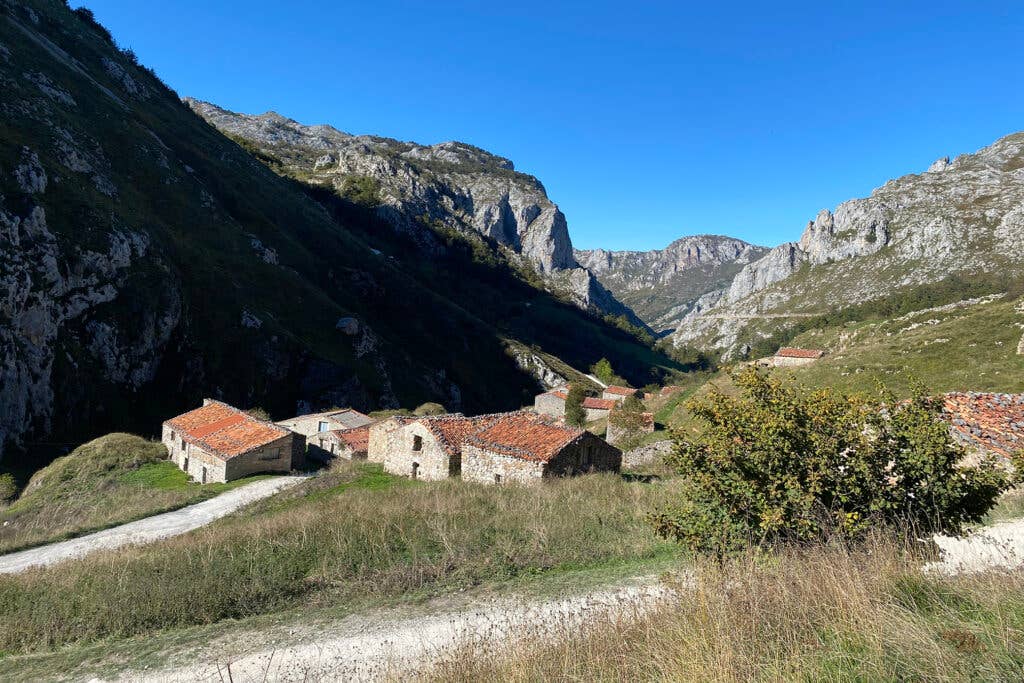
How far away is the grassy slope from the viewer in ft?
66.2

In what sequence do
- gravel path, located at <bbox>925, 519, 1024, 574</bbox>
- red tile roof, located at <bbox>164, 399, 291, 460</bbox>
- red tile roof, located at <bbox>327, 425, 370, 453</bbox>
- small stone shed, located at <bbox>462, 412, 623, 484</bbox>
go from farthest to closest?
red tile roof, located at <bbox>327, 425, 370, 453</bbox> < red tile roof, located at <bbox>164, 399, 291, 460</bbox> < small stone shed, located at <bbox>462, 412, 623, 484</bbox> < gravel path, located at <bbox>925, 519, 1024, 574</bbox>

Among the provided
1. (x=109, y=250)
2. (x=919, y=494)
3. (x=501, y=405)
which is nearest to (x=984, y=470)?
(x=919, y=494)

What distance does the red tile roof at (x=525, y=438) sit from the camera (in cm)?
2020

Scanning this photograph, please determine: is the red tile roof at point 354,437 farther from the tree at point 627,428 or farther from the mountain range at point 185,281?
the mountain range at point 185,281

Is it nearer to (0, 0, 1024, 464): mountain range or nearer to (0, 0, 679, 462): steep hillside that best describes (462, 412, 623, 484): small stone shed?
(0, 0, 679, 462): steep hillside

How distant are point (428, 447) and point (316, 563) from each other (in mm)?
14701

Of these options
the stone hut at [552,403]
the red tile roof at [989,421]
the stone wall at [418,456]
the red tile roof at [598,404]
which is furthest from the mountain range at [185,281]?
the red tile roof at [989,421]

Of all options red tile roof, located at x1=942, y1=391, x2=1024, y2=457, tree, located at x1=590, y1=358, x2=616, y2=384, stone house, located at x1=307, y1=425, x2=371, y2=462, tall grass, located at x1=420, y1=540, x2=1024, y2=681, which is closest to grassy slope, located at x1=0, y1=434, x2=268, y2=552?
stone house, located at x1=307, y1=425, x2=371, y2=462

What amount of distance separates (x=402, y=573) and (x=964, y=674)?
7.92m

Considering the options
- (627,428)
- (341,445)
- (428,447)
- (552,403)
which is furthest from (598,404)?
(428,447)

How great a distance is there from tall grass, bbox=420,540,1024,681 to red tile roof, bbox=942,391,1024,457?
328 inches

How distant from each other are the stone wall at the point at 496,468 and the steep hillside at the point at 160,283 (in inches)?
1250

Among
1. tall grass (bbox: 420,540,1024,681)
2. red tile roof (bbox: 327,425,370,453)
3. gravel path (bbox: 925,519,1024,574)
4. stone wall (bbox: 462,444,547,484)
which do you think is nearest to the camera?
tall grass (bbox: 420,540,1024,681)

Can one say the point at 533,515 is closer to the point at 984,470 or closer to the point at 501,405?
the point at 984,470
